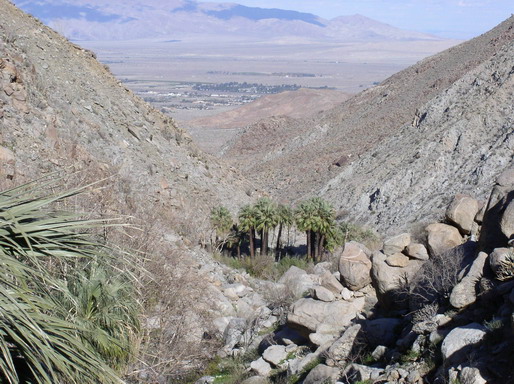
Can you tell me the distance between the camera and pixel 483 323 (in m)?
9.60

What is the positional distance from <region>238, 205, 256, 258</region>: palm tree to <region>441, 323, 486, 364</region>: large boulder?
69.5 feet

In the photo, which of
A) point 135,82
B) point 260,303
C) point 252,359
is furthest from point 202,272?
point 135,82

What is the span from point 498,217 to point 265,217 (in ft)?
63.3

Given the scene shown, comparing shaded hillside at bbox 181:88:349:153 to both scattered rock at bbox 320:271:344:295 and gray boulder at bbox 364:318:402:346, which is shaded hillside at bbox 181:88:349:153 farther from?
gray boulder at bbox 364:318:402:346

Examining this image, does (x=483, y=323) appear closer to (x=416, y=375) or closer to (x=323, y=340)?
(x=416, y=375)

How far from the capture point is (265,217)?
30.5 metres

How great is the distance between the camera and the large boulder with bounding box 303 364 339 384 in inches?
436

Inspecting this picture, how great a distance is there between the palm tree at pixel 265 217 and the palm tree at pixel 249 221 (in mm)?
223

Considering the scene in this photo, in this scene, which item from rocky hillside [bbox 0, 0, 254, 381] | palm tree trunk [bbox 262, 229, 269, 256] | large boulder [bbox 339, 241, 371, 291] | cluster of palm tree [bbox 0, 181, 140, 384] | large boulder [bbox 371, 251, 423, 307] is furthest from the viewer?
palm tree trunk [bbox 262, 229, 269, 256]

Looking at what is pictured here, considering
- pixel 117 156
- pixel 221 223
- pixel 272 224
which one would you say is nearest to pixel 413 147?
pixel 272 224

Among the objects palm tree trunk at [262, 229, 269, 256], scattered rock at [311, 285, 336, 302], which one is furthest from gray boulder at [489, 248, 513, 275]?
palm tree trunk at [262, 229, 269, 256]

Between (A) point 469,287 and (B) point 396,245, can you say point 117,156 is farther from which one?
(A) point 469,287

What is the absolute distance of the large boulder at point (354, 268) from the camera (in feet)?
50.4

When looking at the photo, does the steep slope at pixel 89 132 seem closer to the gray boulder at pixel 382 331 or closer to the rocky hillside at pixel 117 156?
the rocky hillside at pixel 117 156
